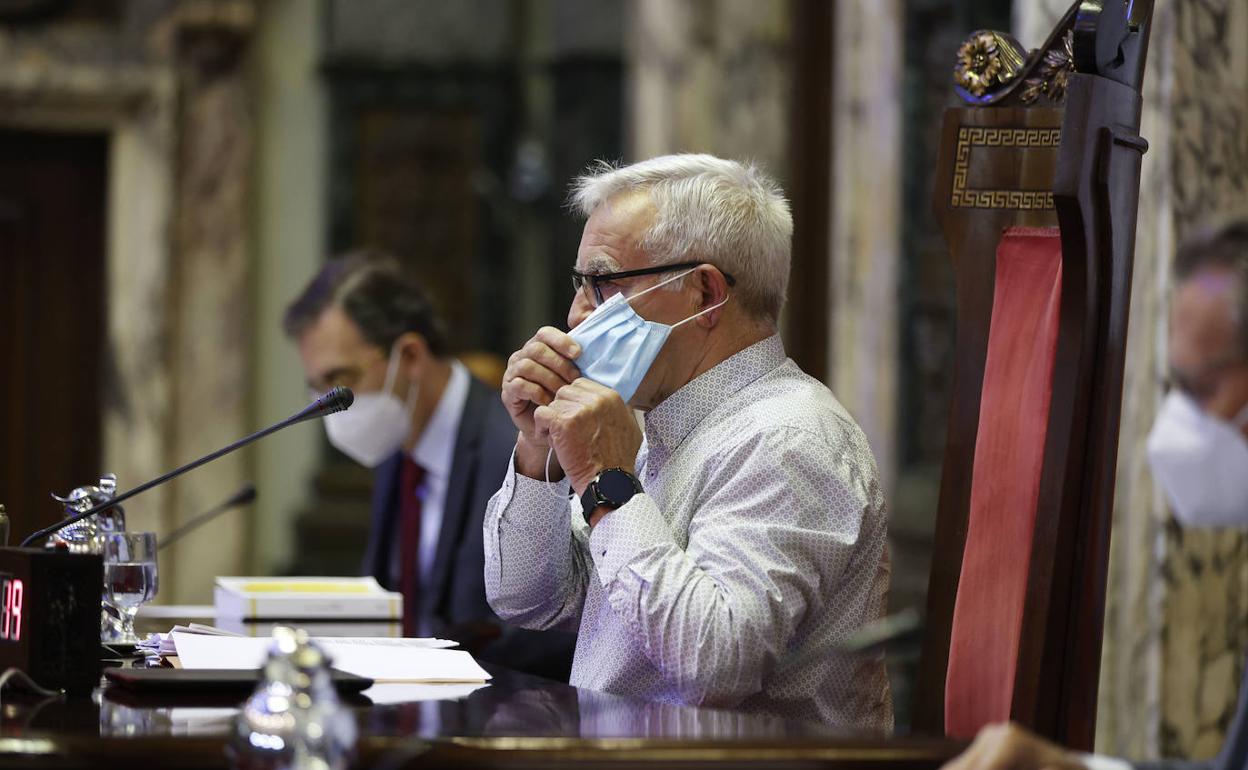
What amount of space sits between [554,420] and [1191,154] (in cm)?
145

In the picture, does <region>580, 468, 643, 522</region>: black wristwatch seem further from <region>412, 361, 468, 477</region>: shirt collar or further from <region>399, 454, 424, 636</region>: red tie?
<region>412, 361, 468, 477</region>: shirt collar

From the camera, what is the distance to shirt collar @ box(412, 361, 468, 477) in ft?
13.3

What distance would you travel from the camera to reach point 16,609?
1.95 m

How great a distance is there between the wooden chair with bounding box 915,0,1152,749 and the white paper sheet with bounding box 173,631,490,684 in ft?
1.95

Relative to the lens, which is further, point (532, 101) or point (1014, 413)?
point (532, 101)

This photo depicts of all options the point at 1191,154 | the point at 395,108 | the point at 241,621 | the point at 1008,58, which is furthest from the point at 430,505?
the point at 395,108

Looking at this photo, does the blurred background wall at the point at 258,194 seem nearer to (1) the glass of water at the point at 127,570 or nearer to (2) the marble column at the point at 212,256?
(2) the marble column at the point at 212,256

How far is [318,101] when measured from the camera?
7.50 m

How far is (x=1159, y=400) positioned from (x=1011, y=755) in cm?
175

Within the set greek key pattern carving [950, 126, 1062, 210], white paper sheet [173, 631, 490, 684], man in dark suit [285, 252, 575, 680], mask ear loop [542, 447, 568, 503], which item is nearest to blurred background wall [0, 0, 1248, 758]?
man in dark suit [285, 252, 575, 680]

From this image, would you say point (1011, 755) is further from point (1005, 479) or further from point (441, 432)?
point (441, 432)

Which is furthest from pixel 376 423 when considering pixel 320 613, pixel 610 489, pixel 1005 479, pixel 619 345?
pixel 1005 479

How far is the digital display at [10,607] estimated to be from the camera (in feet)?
6.40

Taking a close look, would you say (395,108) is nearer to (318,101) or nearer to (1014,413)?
(318,101)
